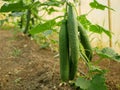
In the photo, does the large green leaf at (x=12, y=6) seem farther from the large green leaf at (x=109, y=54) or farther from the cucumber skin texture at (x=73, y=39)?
the large green leaf at (x=109, y=54)

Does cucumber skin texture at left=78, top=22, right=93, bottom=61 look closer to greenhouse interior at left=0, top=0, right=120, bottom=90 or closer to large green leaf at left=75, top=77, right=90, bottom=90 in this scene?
greenhouse interior at left=0, top=0, right=120, bottom=90

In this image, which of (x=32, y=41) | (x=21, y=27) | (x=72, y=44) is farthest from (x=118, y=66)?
(x=21, y=27)

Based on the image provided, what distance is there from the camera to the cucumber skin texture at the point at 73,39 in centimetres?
197

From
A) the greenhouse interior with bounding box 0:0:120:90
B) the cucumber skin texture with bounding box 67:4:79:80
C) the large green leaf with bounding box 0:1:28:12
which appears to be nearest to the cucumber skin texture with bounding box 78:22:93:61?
the greenhouse interior with bounding box 0:0:120:90

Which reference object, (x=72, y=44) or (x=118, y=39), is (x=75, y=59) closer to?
(x=72, y=44)

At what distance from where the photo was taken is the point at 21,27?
463 centimetres

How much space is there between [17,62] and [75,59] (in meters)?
1.58

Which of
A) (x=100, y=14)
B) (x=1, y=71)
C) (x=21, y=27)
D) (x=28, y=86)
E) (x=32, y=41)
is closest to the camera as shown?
(x=28, y=86)

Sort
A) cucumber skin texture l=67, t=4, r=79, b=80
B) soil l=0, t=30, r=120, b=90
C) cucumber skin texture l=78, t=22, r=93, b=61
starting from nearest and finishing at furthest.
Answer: cucumber skin texture l=67, t=4, r=79, b=80, cucumber skin texture l=78, t=22, r=93, b=61, soil l=0, t=30, r=120, b=90

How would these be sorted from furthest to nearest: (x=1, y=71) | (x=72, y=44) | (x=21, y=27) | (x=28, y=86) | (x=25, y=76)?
(x=21, y=27) → (x=1, y=71) → (x=25, y=76) → (x=28, y=86) → (x=72, y=44)

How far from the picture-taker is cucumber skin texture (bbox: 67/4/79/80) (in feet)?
6.47

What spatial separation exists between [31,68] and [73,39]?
1.26 metres

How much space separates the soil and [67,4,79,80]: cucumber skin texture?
56cm

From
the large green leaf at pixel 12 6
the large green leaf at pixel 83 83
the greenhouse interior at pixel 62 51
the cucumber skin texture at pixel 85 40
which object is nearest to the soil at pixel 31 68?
the greenhouse interior at pixel 62 51
